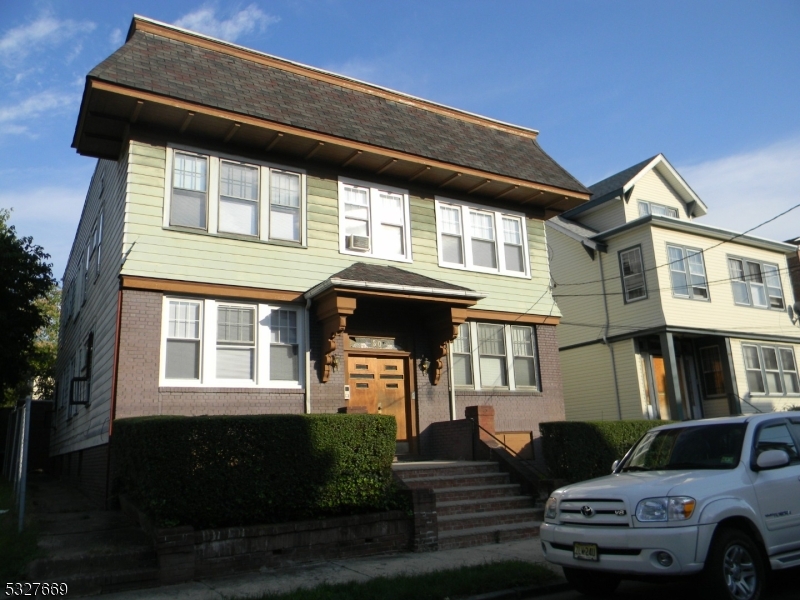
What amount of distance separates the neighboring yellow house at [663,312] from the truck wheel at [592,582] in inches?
568

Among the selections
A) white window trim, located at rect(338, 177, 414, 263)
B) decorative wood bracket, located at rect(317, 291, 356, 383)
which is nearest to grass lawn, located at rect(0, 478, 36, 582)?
decorative wood bracket, located at rect(317, 291, 356, 383)

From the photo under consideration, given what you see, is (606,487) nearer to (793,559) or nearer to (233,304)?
(793,559)

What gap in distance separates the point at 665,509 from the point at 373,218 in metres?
9.69

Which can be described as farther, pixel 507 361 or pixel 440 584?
pixel 507 361

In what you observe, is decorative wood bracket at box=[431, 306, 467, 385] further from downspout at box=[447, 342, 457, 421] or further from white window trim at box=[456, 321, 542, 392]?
white window trim at box=[456, 321, 542, 392]

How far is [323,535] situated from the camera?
30.3 ft

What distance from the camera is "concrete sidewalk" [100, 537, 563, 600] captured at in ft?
24.7

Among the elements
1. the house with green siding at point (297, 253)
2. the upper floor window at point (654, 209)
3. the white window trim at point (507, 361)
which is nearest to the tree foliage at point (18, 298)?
the house with green siding at point (297, 253)

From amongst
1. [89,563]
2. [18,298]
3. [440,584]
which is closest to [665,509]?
[440,584]

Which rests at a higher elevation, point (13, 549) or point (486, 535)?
point (13, 549)

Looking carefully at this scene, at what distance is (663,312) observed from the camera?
2122 centimetres

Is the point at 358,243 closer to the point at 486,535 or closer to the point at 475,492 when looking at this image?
the point at 475,492

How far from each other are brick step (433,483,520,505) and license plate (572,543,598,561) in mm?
4782

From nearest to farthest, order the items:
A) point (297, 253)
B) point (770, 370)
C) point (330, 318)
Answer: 1. point (330, 318)
2. point (297, 253)
3. point (770, 370)
